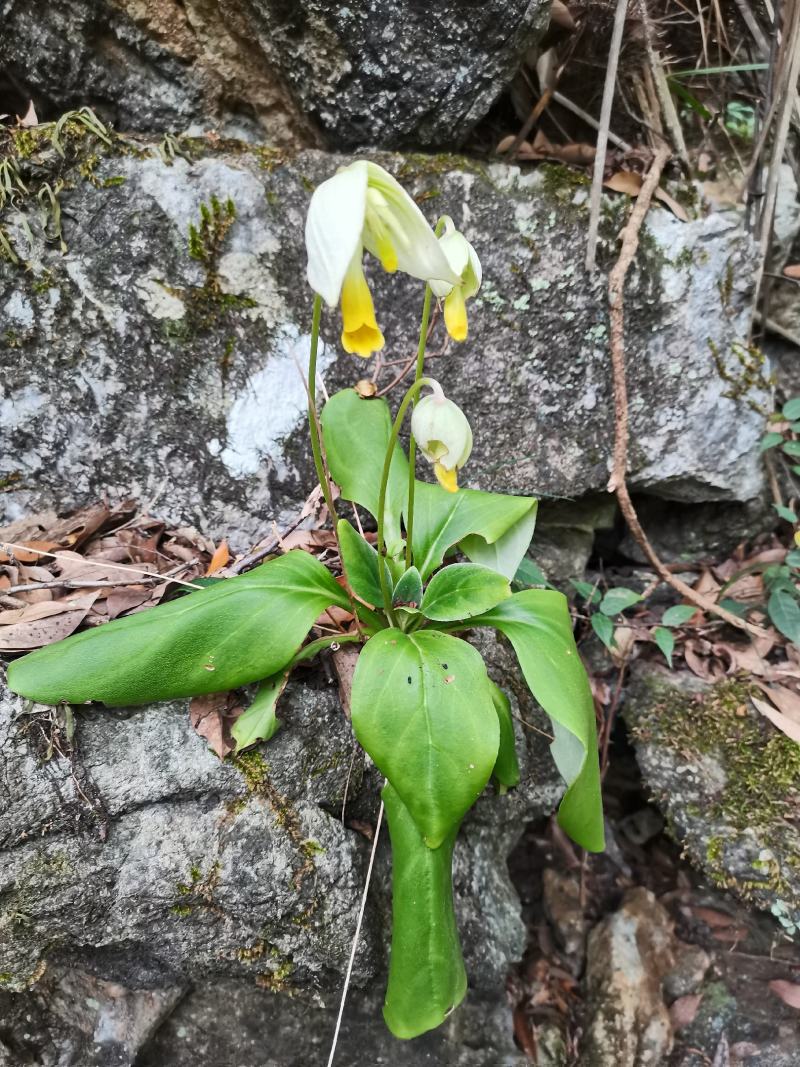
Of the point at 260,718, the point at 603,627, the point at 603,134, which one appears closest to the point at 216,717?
the point at 260,718

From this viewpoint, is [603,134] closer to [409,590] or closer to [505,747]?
[409,590]

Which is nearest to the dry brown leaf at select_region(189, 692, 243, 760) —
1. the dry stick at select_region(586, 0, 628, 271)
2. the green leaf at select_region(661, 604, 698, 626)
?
the green leaf at select_region(661, 604, 698, 626)

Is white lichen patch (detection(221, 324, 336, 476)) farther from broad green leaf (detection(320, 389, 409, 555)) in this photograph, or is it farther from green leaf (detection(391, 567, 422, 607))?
green leaf (detection(391, 567, 422, 607))

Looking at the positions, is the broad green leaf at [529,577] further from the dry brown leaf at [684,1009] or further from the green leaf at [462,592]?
the dry brown leaf at [684,1009]

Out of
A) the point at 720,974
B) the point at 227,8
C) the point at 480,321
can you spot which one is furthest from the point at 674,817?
the point at 227,8

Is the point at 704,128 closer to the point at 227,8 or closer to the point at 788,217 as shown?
the point at 788,217
